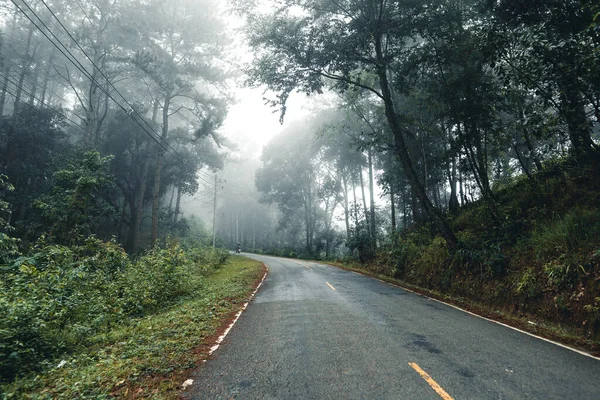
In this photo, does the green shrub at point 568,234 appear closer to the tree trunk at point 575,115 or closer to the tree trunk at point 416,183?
the tree trunk at point 575,115

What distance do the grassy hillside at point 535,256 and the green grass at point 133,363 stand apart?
7.42 meters

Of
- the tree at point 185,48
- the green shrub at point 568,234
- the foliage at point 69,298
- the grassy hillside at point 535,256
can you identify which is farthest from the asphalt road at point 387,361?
the tree at point 185,48

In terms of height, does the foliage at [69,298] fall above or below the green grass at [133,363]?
A: above

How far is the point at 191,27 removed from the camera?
2472 cm

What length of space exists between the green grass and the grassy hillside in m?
7.42

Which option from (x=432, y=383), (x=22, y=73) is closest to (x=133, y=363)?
(x=432, y=383)

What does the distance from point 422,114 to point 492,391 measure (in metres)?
19.0

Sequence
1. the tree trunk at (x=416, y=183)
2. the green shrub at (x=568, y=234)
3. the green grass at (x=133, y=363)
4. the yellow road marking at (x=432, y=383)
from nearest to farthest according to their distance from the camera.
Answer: the yellow road marking at (x=432, y=383), the green grass at (x=133, y=363), the green shrub at (x=568, y=234), the tree trunk at (x=416, y=183)

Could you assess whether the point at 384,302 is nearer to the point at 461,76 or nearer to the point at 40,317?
the point at 40,317

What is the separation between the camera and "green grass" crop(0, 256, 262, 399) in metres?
3.86

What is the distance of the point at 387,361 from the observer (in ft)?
14.6

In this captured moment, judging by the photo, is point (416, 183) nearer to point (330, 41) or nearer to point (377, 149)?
point (377, 149)

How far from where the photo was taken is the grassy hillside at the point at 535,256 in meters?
6.61

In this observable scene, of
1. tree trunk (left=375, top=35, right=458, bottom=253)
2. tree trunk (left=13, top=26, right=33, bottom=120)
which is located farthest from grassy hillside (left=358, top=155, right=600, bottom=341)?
tree trunk (left=13, top=26, right=33, bottom=120)
